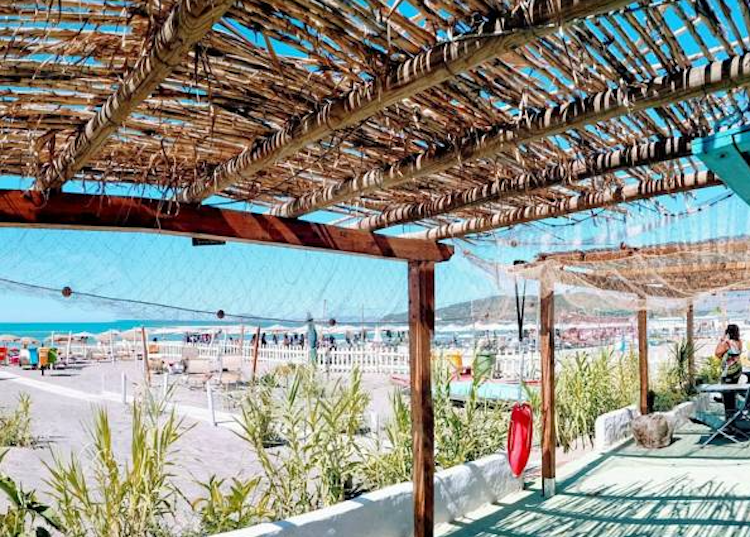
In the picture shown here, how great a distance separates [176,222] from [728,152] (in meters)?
2.16

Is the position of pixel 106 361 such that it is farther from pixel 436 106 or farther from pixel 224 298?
pixel 436 106

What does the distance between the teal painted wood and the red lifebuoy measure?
8.60 feet

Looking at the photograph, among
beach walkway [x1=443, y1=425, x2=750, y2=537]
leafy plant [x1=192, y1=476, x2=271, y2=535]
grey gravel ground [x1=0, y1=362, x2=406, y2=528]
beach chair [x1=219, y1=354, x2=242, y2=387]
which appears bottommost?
grey gravel ground [x1=0, y1=362, x2=406, y2=528]

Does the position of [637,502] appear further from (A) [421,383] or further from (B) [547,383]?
(A) [421,383]

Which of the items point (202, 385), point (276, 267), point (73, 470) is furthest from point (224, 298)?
point (202, 385)

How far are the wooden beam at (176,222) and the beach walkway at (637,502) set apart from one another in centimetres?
241

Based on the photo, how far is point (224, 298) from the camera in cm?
458

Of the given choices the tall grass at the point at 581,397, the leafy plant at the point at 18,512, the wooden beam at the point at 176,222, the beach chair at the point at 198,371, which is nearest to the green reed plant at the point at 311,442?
the leafy plant at the point at 18,512

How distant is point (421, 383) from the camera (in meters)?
3.78

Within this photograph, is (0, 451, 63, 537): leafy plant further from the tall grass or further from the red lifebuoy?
the tall grass

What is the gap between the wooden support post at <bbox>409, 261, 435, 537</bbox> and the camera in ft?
12.4

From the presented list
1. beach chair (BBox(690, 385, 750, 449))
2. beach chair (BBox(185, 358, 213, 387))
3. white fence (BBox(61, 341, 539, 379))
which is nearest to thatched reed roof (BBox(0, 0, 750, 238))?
beach chair (BBox(690, 385, 750, 449))

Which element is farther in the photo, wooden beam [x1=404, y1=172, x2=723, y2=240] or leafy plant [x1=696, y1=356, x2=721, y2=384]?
leafy plant [x1=696, y1=356, x2=721, y2=384]

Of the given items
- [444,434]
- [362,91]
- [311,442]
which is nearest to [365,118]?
[362,91]
